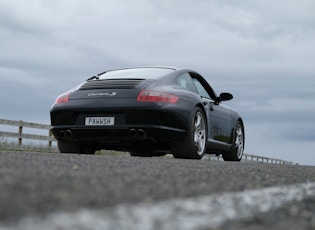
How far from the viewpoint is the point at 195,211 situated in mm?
2016

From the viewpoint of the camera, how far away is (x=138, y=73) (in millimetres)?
7668

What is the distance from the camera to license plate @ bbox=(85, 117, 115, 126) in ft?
22.9

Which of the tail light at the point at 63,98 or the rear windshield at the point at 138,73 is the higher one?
the rear windshield at the point at 138,73

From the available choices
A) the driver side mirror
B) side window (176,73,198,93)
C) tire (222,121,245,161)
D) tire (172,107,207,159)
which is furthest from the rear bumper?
tire (222,121,245,161)

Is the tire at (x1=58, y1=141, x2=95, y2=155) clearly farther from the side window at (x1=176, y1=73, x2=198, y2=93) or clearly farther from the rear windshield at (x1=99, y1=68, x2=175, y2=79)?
the side window at (x1=176, y1=73, x2=198, y2=93)

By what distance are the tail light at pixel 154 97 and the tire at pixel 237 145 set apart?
10.0 ft

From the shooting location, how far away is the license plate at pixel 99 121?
6.97m

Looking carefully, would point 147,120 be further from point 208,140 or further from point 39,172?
point 39,172

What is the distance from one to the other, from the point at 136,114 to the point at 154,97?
32 centimetres

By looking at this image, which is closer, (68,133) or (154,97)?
(154,97)

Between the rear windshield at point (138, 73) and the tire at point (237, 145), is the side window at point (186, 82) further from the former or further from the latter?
the tire at point (237, 145)

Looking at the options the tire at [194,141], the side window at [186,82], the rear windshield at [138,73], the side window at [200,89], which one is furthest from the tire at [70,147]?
the side window at [200,89]

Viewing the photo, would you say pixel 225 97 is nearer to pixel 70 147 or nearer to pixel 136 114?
pixel 136 114

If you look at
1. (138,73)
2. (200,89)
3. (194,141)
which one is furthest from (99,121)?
(200,89)
